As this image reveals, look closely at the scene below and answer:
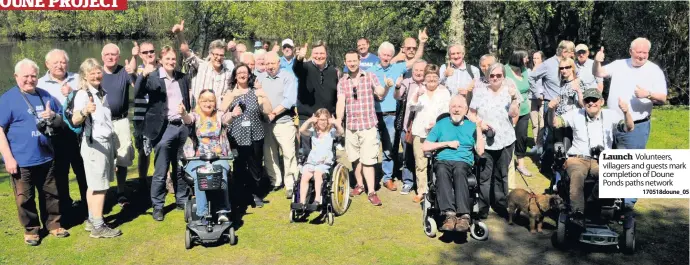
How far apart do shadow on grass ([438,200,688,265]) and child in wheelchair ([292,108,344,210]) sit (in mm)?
1517

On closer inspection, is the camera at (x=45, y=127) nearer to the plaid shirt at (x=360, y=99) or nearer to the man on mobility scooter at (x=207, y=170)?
the man on mobility scooter at (x=207, y=170)

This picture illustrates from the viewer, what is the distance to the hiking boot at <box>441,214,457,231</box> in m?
4.90

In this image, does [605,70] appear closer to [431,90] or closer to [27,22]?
[431,90]

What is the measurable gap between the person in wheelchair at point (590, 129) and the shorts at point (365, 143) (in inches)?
78.5

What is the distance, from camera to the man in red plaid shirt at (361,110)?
6.16m

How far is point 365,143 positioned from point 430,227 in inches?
56.4

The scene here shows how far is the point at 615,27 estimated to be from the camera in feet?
69.4

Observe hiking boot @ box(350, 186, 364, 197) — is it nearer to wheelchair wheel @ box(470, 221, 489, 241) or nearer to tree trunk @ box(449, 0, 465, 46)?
wheelchair wheel @ box(470, 221, 489, 241)

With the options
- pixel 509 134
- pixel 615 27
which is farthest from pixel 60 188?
pixel 615 27

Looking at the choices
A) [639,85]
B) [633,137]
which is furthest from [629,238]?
[639,85]

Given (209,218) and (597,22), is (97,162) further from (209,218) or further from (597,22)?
(597,22)

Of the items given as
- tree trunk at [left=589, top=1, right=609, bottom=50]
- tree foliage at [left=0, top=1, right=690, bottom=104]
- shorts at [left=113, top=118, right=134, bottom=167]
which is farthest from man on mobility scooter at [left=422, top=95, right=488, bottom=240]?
tree trunk at [left=589, top=1, right=609, bottom=50]

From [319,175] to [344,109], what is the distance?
3.27 ft

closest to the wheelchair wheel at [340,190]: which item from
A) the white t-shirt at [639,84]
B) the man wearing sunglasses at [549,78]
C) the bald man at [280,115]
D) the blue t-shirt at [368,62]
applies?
the bald man at [280,115]
